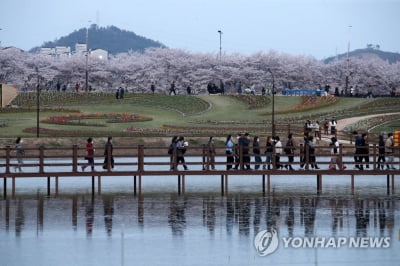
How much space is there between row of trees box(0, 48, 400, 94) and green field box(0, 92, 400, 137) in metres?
36.2

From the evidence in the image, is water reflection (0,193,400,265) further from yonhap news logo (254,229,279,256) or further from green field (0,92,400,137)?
green field (0,92,400,137)

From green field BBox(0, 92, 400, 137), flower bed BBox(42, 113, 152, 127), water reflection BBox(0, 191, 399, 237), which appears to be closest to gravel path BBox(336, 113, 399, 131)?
green field BBox(0, 92, 400, 137)

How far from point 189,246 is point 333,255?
12.0 feet

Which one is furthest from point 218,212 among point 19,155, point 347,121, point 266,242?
point 347,121

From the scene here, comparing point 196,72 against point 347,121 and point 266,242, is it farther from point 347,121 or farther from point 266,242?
point 266,242

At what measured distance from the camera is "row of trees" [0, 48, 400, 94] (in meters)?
137

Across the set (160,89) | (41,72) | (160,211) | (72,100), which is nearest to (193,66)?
(160,89)

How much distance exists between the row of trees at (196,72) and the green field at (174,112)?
36185mm

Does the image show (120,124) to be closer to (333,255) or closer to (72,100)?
(72,100)

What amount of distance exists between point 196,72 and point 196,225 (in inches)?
4232

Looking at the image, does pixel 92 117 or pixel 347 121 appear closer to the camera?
pixel 347 121

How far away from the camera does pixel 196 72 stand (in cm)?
13650

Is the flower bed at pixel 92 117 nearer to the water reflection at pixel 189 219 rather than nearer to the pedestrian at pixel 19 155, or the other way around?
the pedestrian at pixel 19 155

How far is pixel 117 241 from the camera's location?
26641 millimetres
